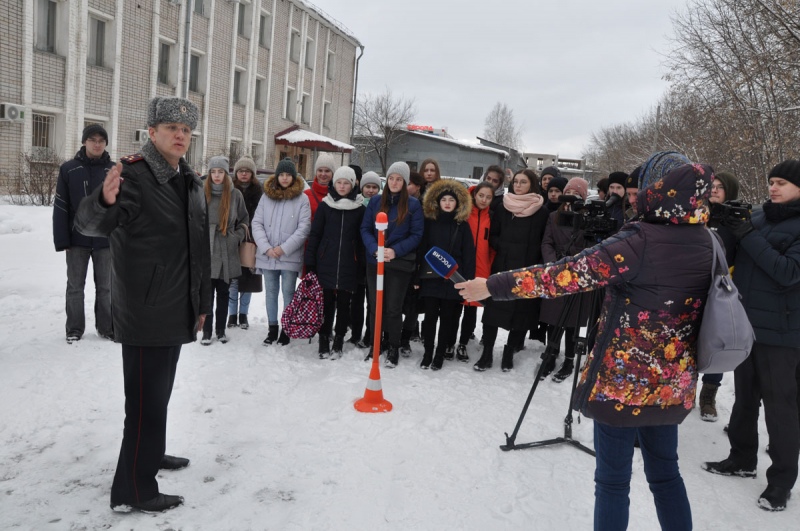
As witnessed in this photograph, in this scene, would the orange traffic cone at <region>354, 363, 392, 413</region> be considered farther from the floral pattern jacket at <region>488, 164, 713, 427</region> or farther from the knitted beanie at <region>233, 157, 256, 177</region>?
the knitted beanie at <region>233, 157, 256, 177</region>

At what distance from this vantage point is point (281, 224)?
20.7 ft

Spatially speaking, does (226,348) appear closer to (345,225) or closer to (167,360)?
(345,225)

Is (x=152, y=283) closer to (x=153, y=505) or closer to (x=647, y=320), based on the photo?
(x=153, y=505)

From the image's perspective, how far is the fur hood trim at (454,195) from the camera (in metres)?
5.94

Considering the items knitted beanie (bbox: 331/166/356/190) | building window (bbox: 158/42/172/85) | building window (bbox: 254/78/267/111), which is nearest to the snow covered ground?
knitted beanie (bbox: 331/166/356/190)

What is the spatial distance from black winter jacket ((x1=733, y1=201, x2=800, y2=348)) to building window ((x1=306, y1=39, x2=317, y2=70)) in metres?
33.9

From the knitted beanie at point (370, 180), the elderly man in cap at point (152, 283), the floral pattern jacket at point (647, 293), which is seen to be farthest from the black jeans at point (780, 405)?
the knitted beanie at point (370, 180)

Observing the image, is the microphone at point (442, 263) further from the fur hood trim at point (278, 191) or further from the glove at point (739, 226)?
the fur hood trim at point (278, 191)

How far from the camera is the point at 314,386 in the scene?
5.12 metres

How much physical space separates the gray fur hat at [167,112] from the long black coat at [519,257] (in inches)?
152

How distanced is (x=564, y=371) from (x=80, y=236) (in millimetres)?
5099

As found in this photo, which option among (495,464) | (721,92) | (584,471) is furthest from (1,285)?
(721,92)

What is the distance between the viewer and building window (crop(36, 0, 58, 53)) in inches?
702

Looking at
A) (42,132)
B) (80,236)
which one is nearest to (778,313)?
(80,236)
